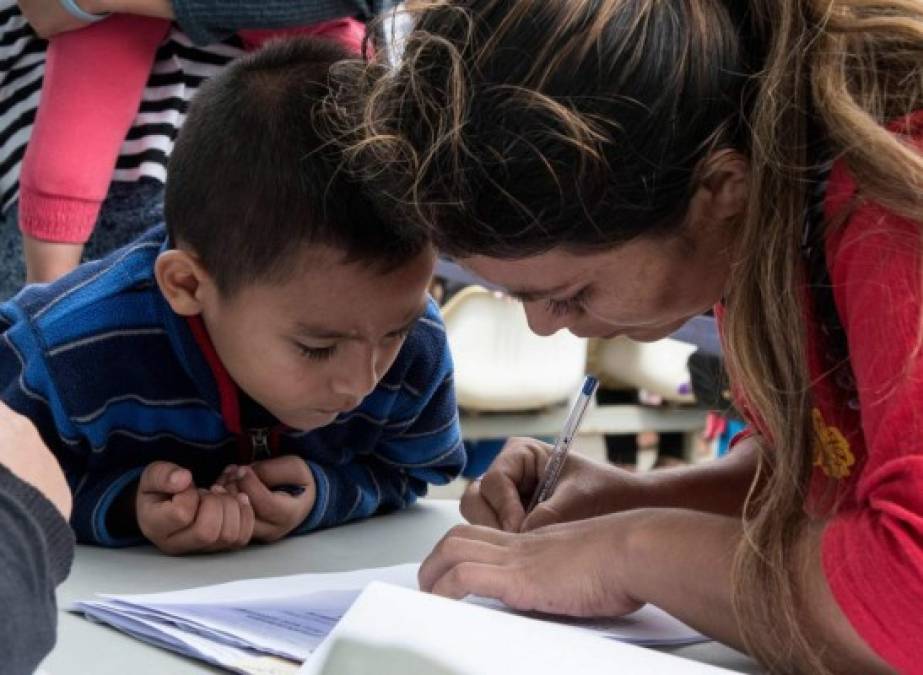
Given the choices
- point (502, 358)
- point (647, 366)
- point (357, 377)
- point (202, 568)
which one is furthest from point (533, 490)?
point (647, 366)

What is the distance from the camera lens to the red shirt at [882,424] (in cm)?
70

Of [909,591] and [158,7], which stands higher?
[158,7]

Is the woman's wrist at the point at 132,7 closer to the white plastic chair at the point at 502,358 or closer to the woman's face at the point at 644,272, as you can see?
the woman's face at the point at 644,272

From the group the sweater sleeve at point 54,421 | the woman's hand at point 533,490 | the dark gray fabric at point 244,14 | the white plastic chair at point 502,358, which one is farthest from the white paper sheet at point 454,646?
the white plastic chair at point 502,358

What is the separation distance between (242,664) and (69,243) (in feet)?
2.62

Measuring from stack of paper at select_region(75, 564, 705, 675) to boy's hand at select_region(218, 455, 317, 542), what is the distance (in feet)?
0.53

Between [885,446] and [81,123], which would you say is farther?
[81,123]

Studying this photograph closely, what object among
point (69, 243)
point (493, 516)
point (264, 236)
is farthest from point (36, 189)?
point (493, 516)

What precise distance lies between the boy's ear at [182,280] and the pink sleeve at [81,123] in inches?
14.9

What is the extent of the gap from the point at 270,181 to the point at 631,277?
31 cm

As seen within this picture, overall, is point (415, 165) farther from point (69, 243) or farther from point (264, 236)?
point (69, 243)

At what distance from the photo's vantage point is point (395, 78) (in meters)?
0.89

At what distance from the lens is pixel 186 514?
3.45 feet

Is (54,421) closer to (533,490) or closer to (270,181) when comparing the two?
(270,181)
